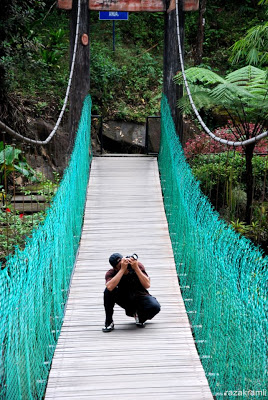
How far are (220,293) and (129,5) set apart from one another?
463cm

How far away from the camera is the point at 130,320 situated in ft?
11.9

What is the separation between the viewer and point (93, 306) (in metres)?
3.80

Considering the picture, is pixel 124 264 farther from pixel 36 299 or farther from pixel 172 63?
pixel 172 63

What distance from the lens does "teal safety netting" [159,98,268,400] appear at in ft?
7.05

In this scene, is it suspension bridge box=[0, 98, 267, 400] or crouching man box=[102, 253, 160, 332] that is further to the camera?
crouching man box=[102, 253, 160, 332]

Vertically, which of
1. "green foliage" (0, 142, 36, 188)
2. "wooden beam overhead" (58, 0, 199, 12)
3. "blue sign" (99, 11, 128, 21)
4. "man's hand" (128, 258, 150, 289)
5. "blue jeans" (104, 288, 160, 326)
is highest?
"wooden beam overhead" (58, 0, 199, 12)

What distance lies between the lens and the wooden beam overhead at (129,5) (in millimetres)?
6348

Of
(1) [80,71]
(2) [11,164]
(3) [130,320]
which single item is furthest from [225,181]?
(3) [130,320]

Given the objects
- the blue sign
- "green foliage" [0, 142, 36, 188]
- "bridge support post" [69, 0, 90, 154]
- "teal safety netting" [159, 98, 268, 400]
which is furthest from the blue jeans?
the blue sign

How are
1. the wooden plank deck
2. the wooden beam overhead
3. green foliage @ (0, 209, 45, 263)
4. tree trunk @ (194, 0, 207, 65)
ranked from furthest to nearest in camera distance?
tree trunk @ (194, 0, 207, 65), the wooden beam overhead, green foliage @ (0, 209, 45, 263), the wooden plank deck

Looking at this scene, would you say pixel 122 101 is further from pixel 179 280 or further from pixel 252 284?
pixel 252 284

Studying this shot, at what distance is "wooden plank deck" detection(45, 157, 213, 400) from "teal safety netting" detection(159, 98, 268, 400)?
0.36ft

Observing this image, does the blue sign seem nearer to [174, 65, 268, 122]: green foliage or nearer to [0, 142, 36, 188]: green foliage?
[174, 65, 268, 122]: green foliage

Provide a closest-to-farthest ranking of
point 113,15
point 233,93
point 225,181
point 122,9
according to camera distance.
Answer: point 233,93
point 122,9
point 113,15
point 225,181
